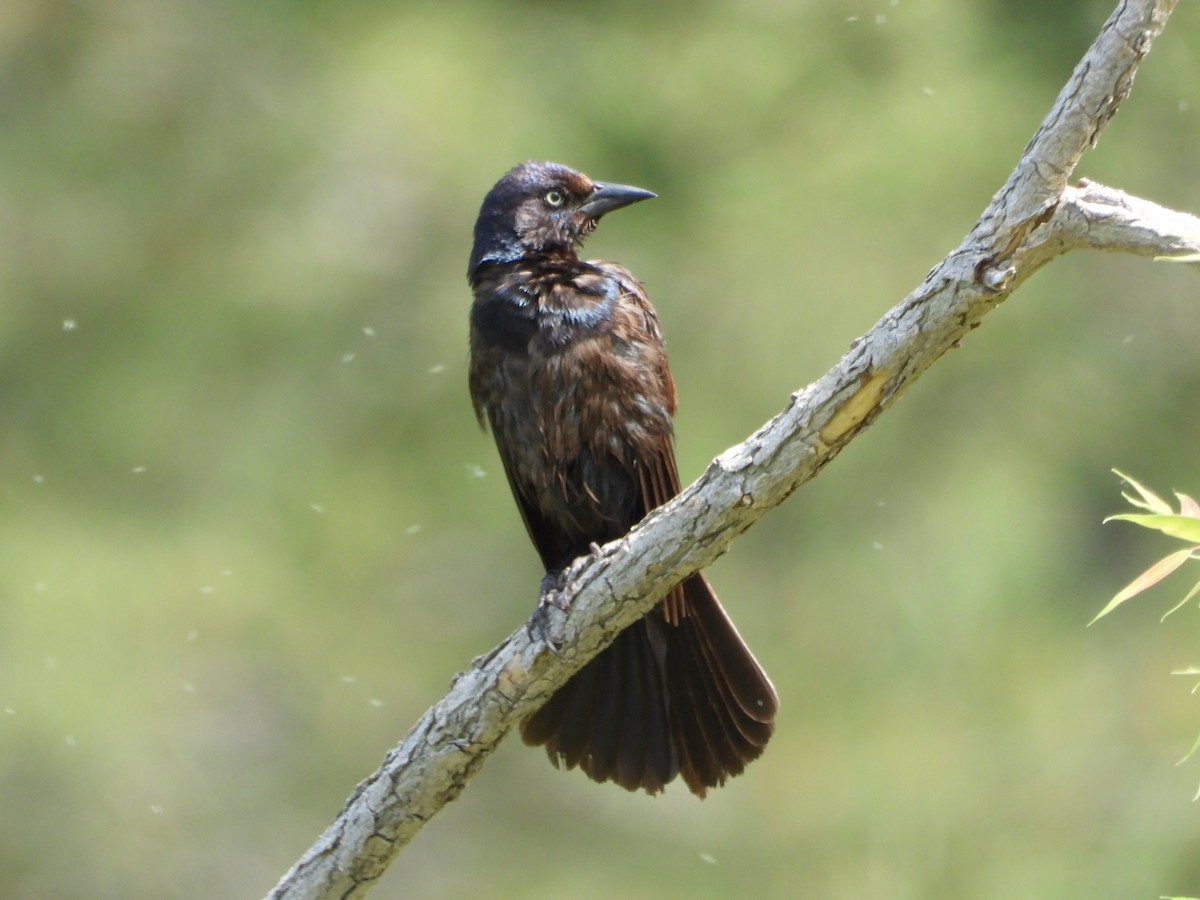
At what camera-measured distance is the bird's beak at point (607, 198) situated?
13.2 feet

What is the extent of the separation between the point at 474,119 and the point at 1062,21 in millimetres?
2203

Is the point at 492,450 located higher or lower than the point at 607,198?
higher

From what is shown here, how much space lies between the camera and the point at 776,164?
572 cm

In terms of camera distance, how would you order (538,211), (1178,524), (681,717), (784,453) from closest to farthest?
(1178,524) < (784,453) < (681,717) < (538,211)

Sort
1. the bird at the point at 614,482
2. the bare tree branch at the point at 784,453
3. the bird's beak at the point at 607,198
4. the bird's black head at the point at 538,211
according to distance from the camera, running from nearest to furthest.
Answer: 1. the bare tree branch at the point at 784,453
2. the bird at the point at 614,482
3. the bird's black head at the point at 538,211
4. the bird's beak at the point at 607,198

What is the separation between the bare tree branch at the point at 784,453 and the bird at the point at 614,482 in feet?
1.67

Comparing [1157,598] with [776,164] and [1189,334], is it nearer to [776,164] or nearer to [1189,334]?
[1189,334]

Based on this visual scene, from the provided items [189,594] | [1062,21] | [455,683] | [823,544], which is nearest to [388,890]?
[189,594]

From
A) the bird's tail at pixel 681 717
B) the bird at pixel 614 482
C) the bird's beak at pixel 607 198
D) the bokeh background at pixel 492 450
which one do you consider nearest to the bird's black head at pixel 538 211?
the bird's beak at pixel 607 198

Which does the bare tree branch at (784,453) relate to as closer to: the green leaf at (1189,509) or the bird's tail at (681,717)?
the bird's tail at (681,717)

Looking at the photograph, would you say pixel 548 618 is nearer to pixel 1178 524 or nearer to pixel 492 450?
pixel 1178 524

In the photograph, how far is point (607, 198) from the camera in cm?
405

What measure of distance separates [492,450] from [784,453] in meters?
3.59

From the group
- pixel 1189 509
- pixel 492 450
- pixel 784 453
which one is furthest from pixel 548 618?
pixel 492 450
